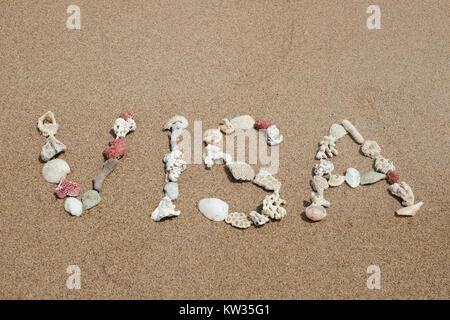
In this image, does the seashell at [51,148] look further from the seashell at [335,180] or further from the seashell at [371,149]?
the seashell at [371,149]

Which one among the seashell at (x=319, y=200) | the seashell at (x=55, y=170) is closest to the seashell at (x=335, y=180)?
the seashell at (x=319, y=200)

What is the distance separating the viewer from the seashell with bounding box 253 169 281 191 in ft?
12.1

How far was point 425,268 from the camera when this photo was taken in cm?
335

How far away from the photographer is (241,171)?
3.72 m

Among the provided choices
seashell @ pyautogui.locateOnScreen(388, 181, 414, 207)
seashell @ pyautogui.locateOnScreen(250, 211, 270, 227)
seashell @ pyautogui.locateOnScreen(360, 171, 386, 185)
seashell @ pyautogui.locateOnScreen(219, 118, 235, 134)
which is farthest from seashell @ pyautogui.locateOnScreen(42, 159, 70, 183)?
seashell @ pyautogui.locateOnScreen(388, 181, 414, 207)

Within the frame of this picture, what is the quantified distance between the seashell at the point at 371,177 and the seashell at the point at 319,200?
1.49 feet

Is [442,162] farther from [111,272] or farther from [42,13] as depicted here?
[42,13]

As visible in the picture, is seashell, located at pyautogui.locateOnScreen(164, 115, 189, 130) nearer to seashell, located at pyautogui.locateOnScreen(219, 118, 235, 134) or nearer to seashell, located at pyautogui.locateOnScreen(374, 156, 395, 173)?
seashell, located at pyautogui.locateOnScreen(219, 118, 235, 134)

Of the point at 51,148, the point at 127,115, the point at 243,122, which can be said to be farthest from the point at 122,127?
the point at 243,122

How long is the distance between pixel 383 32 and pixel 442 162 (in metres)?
1.90

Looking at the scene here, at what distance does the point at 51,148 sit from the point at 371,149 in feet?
10.3

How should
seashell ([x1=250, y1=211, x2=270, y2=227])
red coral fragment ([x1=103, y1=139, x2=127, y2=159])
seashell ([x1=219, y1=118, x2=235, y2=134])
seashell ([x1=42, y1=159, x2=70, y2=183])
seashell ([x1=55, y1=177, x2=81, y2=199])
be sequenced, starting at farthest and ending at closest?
seashell ([x1=219, y1=118, x2=235, y2=134]) < red coral fragment ([x1=103, y1=139, x2=127, y2=159]) < seashell ([x1=42, y1=159, x2=70, y2=183]) < seashell ([x1=55, y1=177, x2=81, y2=199]) < seashell ([x1=250, y1=211, x2=270, y2=227])

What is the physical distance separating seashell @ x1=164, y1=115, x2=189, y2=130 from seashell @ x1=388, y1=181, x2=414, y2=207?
83.1 inches

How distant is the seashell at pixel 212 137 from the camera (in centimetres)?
395
